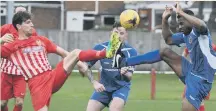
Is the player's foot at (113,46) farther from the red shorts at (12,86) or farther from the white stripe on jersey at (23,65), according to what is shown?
the red shorts at (12,86)

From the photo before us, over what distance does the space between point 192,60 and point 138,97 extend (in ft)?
33.5

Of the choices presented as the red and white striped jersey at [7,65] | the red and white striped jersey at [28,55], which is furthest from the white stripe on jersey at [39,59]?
the red and white striped jersey at [7,65]

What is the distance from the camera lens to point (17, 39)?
40.2ft

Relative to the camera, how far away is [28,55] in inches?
477

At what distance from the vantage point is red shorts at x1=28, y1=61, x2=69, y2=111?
38.8ft

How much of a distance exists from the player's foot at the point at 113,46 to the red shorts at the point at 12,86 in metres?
2.78

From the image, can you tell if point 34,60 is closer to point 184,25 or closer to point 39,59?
point 39,59

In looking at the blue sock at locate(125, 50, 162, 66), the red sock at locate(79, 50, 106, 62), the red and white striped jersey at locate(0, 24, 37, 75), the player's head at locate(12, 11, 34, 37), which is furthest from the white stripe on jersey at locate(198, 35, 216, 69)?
the red and white striped jersey at locate(0, 24, 37, 75)

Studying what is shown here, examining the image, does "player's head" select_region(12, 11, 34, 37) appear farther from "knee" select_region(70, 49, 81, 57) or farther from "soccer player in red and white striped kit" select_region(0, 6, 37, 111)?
"soccer player in red and white striped kit" select_region(0, 6, 37, 111)

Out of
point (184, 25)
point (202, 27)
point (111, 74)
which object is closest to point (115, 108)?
point (111, 74)

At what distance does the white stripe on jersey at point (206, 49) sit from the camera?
1158 cm

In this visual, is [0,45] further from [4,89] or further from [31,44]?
[4,89]

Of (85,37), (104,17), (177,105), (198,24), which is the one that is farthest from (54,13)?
(198,24)

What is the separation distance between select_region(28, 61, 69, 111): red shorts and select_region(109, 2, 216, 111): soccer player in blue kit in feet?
3.09
